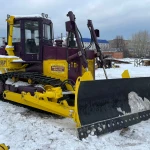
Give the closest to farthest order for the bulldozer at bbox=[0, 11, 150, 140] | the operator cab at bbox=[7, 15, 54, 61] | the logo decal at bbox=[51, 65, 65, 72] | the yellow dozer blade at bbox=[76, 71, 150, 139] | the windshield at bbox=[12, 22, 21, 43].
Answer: the yellow dozer blade at bbox=[76, 71, 150, 139] < the bulldozer at bbox=[0, 11, 150, 140] < the logo decal at bbox=[51, 65, 65, 72] < the operator cab at bbox=[7, 15, 54, 61] < the windshield at bbox=[12, 22, 21, 43]

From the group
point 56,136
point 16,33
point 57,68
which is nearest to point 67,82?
point 57,68

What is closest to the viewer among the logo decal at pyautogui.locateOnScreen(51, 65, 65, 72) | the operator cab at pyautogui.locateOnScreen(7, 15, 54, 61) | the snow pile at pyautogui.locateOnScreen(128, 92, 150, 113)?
the snow pile at pyautogui.locateOnScreen(128, 92, 150, 113)

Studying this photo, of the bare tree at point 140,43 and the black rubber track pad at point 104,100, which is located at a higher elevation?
the bare tree at point 140,43

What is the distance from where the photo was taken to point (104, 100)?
5.98m

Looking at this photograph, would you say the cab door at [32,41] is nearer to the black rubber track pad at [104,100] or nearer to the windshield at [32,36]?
the windshield at [32,36]

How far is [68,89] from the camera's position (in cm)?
688

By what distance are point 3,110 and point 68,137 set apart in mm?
2830

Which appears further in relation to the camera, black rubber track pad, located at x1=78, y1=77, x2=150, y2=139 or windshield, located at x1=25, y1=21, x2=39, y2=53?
windshield, located at x1=25, y1=21, x2=39, y2=53

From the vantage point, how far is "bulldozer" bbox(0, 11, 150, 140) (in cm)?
559

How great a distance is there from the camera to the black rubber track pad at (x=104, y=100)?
18.0ft

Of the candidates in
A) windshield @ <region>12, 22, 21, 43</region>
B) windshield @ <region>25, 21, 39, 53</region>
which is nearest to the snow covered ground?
windshield @ <region>25, 21, 39, 53</region>

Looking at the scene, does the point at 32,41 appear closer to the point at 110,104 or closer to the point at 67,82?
the point at 67,82

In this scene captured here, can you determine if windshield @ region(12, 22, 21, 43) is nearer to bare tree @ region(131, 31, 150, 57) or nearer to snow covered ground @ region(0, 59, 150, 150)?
snow covered ground @ region(0, 59, 150, 150)

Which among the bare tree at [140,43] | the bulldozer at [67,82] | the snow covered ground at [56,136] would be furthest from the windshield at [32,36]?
the bare tree at [140,43]
